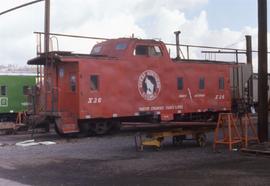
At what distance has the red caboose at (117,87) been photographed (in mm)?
21484

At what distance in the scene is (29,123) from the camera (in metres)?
23.2

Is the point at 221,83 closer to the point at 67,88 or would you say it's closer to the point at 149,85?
the point at 149,85

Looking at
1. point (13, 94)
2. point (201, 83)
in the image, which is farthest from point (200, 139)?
point (13, 94)

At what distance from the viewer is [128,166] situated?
13.2m

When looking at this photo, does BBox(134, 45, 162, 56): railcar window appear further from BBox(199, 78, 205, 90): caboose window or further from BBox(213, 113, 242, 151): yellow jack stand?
BBox(213, 113, 242, 151): yellow jack stand

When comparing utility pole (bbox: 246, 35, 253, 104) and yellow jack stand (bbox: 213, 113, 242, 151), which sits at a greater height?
utility pole (bbox: 246, 35, 253, 104)

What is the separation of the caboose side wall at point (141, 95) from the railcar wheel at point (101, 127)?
70 centimetres

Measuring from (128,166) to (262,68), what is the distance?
5989mm

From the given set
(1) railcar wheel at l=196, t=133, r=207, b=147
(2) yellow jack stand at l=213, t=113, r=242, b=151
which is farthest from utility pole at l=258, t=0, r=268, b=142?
(1) railcar wheel at l=196, t=133, r=207, b=147

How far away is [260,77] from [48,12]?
56.9ft

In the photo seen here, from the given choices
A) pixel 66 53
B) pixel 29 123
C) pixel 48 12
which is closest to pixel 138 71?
pixel 66 53

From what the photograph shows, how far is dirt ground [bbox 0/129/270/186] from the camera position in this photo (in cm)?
1114

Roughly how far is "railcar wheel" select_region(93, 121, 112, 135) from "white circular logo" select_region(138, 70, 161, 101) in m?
1.97

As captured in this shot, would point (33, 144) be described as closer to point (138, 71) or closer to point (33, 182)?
point (138, 71)
